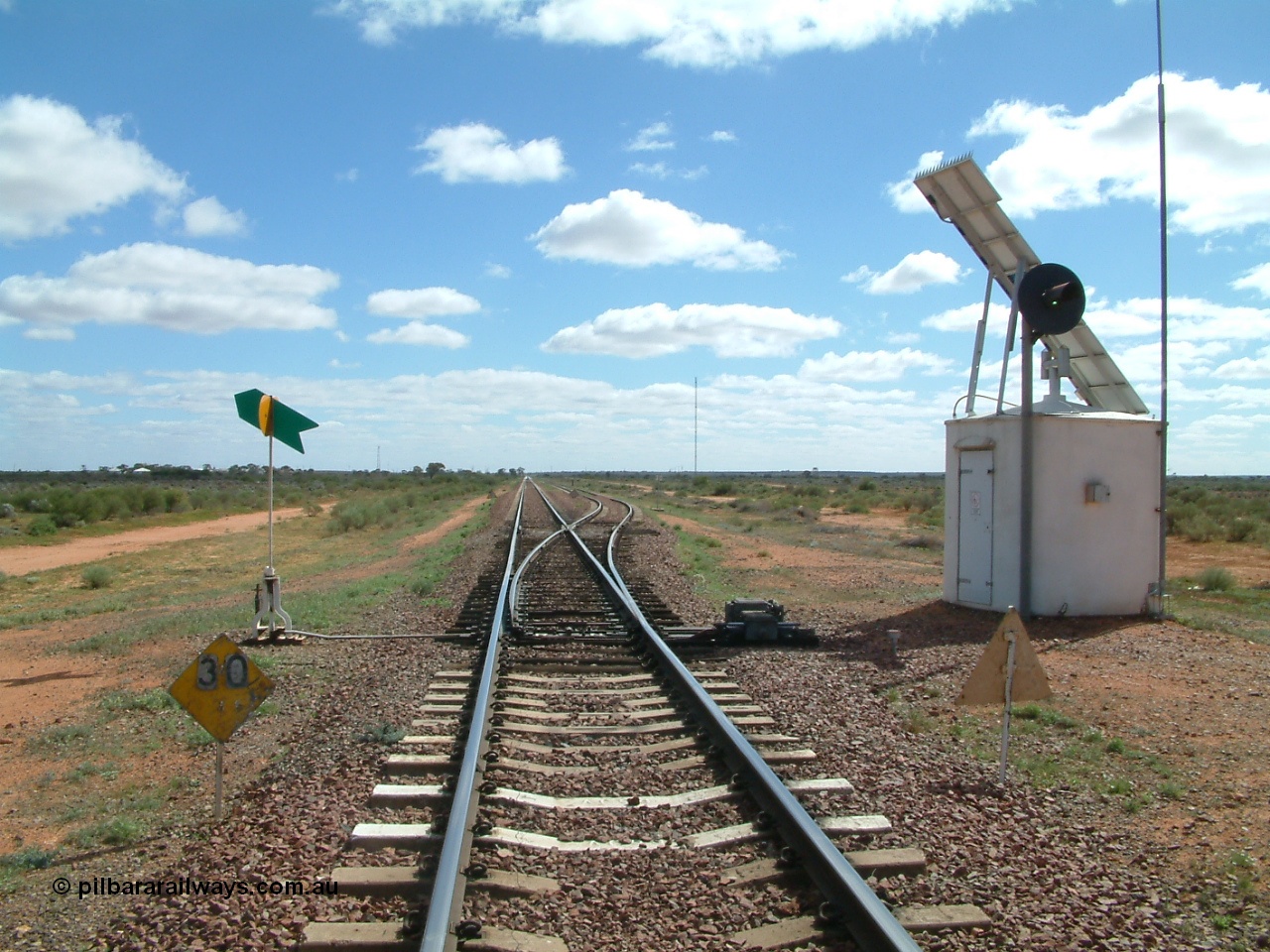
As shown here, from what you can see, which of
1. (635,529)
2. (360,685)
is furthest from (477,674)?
(635,529)

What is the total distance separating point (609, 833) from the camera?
16.7 ft

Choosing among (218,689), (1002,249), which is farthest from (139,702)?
(1002,249)

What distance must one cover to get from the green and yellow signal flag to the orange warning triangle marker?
7580mm

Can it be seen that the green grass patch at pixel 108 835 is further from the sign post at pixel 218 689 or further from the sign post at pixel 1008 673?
the sign post at pixel 1008 673

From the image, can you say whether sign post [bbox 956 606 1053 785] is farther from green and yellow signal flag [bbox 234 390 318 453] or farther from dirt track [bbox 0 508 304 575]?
dirt track [bbox 0 508 304 575]

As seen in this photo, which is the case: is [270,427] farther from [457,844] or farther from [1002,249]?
[1002,249]

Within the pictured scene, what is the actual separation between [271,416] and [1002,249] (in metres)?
9.92

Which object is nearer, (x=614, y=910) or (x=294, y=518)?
(x=614, y=910)

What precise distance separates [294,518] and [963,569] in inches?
1745

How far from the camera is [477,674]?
8625mm

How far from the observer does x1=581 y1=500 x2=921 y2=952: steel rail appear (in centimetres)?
384

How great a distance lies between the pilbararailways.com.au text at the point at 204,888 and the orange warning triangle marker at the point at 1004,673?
399cm

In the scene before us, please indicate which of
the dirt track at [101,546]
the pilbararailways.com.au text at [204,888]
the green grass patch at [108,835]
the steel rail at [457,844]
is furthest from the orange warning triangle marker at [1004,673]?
the dirt track at [101,546]

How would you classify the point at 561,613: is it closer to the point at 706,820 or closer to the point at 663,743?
the point at 663,743
